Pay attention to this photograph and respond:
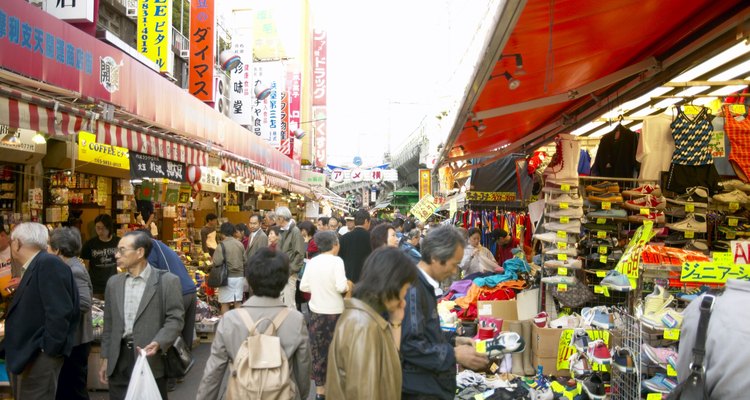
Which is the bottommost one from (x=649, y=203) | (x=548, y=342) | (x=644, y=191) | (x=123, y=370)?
(x=548, y=342)

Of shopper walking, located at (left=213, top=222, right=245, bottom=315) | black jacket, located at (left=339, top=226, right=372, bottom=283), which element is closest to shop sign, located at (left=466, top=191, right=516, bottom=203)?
black jacket, located at (left=339, top=226, right=372, bottom=283)

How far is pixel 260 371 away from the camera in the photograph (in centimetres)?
313

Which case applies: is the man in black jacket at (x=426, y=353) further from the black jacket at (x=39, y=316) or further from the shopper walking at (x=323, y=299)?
the black jacket at (x=39, y=316)

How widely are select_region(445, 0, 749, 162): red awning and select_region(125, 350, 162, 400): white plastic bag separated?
328cm

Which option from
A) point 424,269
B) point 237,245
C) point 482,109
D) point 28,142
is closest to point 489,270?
point 482,109

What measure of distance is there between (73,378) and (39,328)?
1052 mm

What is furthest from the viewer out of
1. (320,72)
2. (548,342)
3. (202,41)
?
(320,72)

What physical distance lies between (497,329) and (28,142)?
682cm

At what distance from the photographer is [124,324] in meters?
4.25

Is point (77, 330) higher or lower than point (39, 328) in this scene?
lower

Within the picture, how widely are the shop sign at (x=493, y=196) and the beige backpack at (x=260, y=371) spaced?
28.3 feet

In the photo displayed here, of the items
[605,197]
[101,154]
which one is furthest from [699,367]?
[101,154]

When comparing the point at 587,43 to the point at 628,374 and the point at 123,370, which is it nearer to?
the point at 628,374

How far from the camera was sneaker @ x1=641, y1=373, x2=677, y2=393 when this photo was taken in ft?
12.6
